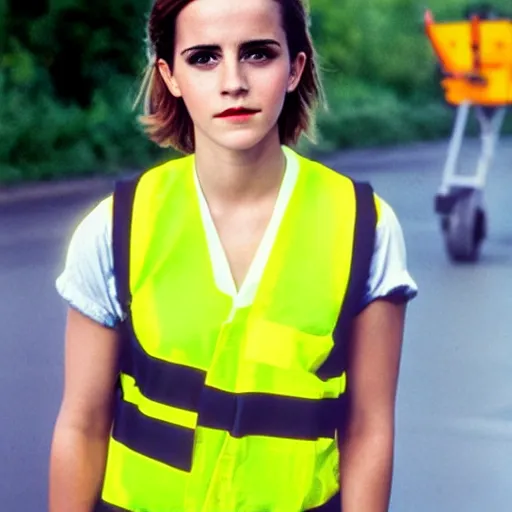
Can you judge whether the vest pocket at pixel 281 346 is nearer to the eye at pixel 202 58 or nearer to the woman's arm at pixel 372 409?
the woman's arm at pixel 372 409

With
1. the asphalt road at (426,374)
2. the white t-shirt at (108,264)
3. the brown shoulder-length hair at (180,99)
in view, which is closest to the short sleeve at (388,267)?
the white t-shirt at (108,264)

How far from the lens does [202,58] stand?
222cm

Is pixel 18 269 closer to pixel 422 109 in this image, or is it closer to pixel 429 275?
pixel 429 275

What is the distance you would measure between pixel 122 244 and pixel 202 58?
242 mm

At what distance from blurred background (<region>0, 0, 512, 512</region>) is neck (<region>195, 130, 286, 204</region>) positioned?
379mm

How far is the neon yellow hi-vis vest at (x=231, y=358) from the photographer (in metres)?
2.12

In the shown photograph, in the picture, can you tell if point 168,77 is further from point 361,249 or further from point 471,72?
point 471,72

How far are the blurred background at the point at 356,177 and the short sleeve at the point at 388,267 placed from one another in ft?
1.63

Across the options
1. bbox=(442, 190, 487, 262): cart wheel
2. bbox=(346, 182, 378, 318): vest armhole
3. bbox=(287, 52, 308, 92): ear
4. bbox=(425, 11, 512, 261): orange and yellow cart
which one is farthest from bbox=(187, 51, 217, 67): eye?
bbox=(425, 11, 512, 261): orange and yellow cart

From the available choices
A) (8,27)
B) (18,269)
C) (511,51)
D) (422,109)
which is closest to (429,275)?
(511,51)

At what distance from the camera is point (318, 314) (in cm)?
214

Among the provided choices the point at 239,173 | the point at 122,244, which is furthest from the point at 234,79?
the point at 122,244

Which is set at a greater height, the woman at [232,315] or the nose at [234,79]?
the nose at [234,79]

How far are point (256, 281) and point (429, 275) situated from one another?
10.3m
